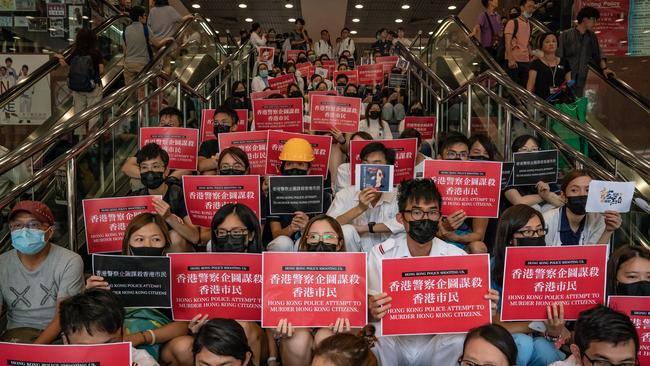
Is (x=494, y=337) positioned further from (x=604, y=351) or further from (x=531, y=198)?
(x=531, y=198)

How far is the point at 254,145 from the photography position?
6086 millimetres

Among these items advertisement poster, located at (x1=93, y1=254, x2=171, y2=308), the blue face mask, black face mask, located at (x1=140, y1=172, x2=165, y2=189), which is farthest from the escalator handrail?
advertisement poster, located at (x1=93, y1=254, x2=171, y2=308)

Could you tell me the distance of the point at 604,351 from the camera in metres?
2.85

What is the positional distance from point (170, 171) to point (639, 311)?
409 centimetres

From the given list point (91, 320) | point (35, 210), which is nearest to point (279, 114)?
point (35, 210)

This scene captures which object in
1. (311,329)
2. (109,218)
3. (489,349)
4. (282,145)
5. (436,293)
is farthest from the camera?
(282,145)

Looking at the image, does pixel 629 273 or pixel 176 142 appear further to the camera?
pixel 176 142

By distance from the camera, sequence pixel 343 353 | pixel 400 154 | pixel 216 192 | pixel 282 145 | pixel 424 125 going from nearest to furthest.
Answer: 1. pixel 343 353
2. pixel 216 192
3. pixel 400 154
4. pixel 282 145
5. pixel 424 125

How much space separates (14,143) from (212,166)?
2.99 m

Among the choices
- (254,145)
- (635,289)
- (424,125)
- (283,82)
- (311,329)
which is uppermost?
(283,82)

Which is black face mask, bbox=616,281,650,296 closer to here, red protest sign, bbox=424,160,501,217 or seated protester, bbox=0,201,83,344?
red protest sign, bbox=424,160,501,217

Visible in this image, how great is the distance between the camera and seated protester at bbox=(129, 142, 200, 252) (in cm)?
470

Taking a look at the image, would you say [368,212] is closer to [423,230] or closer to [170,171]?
[423,230]

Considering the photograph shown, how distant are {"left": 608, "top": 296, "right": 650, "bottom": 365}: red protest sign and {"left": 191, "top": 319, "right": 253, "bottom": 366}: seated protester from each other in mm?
1691
